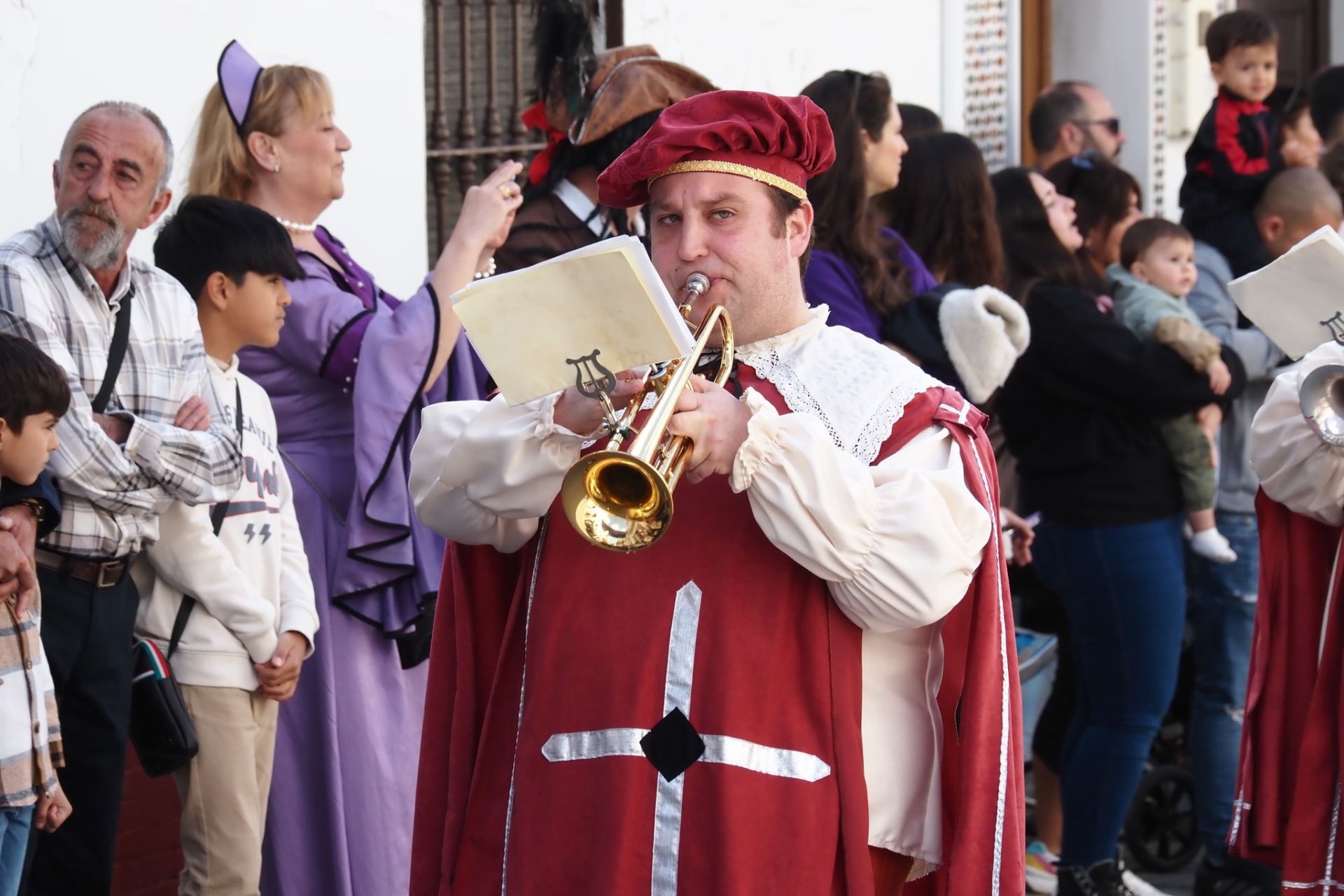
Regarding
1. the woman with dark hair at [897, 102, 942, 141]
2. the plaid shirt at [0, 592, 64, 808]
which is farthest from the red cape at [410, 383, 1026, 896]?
the woman with dark hair at [897, 102, 942, 141]

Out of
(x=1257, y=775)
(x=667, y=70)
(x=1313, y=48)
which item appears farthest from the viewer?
(x=1313, y=48)

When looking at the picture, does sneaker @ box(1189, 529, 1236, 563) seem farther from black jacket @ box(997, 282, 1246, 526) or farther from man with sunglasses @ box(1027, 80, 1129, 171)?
man with sunglasses @ box(1027, 80, 1129, 171)

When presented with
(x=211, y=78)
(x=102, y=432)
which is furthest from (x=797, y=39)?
(x=102, y=432)

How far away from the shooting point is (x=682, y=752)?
116 inches

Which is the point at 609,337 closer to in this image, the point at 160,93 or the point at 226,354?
the point at 226,354

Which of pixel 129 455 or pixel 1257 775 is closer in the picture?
pixel 129 455

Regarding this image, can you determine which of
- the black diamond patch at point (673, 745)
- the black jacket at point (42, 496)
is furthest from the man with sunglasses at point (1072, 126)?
the black diamond patch at point (673, 745)

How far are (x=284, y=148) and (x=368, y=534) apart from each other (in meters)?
0.99

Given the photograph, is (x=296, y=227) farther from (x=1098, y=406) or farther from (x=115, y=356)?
(x=1098, y=406)

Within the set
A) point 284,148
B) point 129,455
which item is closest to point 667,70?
point 284,148

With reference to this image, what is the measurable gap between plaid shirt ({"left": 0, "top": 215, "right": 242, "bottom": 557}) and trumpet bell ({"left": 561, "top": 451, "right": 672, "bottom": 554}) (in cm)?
144

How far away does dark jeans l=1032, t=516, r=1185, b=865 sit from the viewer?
559 cm

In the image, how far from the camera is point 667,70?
5.24 meters

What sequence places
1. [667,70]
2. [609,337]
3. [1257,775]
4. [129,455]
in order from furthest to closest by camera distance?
1. [667,70]
2. [1257,775]
3. [129,455]
4. [609,337]
